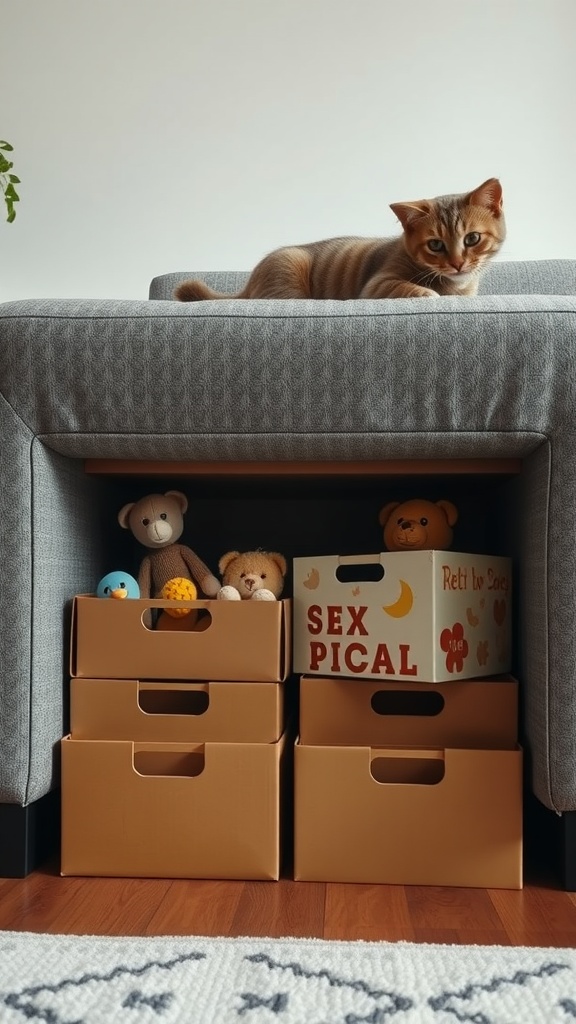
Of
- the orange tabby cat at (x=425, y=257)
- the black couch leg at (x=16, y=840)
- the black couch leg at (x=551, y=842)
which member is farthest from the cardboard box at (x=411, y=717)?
the orange tabby cat at (x=425, y=257)

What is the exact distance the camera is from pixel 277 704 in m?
1.09

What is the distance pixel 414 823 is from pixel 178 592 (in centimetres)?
41

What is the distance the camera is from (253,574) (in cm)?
124

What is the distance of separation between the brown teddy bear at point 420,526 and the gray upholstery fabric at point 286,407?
0.22 m

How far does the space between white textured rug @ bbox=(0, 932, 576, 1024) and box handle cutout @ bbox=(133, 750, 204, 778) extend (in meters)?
0.25

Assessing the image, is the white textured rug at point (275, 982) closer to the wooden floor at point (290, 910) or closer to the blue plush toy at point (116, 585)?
the wooden floor at point (290, 910)

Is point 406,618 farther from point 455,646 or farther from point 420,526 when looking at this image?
point 420,526

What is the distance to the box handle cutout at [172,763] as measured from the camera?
3.62ft

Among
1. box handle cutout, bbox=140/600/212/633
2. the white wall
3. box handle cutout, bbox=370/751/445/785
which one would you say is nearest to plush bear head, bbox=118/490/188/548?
box handle cutout, bbox=140/600/212/633

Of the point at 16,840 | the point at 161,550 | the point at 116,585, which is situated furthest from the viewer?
the point at 161,550

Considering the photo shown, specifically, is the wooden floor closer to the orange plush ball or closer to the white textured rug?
the white textured rug

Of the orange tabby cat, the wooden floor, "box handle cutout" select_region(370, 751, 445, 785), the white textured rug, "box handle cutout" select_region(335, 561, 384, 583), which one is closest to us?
the white textured rug

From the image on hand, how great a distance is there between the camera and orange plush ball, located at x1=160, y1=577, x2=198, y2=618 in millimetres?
1193

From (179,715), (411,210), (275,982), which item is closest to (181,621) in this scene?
(179,715)
